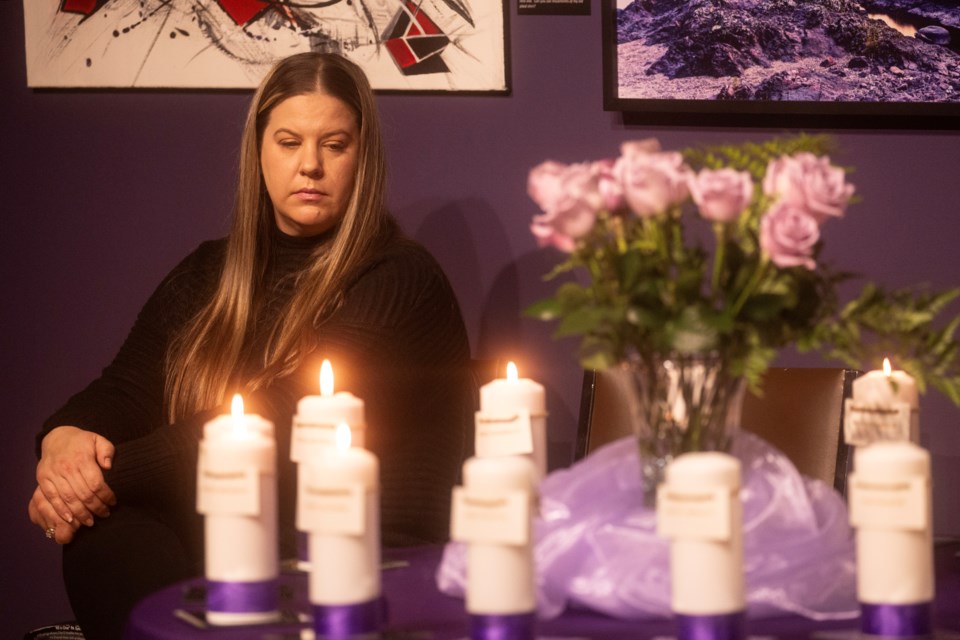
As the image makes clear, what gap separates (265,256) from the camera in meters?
2.64

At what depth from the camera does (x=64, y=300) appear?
9.48 feet

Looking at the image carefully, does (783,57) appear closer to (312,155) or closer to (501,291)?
(501,291)

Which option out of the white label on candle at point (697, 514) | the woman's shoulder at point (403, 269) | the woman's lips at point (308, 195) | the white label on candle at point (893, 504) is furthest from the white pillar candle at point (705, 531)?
the woman's lips at point (308, 195)

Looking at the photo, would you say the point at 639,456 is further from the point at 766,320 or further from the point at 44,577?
the point at 44,577

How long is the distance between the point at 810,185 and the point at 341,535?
584 mm

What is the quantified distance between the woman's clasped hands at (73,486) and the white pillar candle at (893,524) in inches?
56.8

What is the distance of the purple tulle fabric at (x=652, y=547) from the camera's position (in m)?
1.37

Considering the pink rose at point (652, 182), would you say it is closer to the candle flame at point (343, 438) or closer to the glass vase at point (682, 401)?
the glass vase at point (682, 401)

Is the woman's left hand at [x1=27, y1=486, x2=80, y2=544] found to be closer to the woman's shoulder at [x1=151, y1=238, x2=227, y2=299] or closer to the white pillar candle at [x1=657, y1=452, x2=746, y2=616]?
the woman's shoulder at [x1=151, y1=238, x2=227, y2=299]

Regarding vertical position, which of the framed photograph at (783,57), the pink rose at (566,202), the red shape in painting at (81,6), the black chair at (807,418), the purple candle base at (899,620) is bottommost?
the purple candle base at (899,620)

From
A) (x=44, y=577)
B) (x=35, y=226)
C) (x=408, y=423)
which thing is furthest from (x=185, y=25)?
(x=44, y=577)

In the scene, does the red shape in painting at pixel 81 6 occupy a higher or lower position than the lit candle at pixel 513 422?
higher

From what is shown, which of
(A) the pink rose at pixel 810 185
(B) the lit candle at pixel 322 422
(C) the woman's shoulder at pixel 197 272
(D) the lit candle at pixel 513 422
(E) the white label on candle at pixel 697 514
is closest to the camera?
(E) the white label on candle at pixel 697 514

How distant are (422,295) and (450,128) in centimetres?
55
